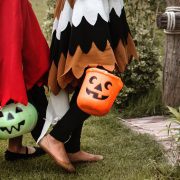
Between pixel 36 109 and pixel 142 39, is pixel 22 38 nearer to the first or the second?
pixel 36 109

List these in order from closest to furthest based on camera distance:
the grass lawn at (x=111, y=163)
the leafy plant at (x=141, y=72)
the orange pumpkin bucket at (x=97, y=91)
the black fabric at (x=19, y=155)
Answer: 1. the orange pumpkin bucket at (x=97, y=91)
2. the grass lawn at (x=111, y=163)
3. the black fabric at (x=19, y=155)
4. the leafy plant at (x=141, y=72)

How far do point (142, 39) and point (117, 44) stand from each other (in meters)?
2.18

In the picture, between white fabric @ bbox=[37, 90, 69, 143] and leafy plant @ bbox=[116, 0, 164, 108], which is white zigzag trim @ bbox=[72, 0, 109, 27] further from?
leafy plant @ bbox=[116, 0, 164, 108]

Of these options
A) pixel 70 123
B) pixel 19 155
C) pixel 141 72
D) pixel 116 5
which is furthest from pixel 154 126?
pixel 116 5

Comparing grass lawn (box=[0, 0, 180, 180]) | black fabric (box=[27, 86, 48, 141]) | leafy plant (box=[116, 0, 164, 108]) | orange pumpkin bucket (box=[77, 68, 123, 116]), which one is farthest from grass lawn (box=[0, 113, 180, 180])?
leafy plant (box=[116, 0, 164, 108])

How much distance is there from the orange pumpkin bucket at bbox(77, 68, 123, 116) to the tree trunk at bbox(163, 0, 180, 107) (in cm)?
195

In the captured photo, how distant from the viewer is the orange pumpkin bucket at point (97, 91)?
3.31 m

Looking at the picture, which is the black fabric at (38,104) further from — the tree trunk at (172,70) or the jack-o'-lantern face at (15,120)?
the tree trunk at (172,70)

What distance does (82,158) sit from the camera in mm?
3990

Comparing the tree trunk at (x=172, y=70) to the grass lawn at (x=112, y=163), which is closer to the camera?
the grass lawn at (x=112, y=163)

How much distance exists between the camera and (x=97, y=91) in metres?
3.33

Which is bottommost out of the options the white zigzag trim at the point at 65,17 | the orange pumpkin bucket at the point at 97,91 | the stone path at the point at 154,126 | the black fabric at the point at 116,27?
the stone path at the point at 154,126

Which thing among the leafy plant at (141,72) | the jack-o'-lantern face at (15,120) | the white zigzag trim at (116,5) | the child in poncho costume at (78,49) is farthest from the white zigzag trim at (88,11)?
the leafy plant at (141,72)

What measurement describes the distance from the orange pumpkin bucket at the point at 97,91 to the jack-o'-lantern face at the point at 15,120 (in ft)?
1.26
